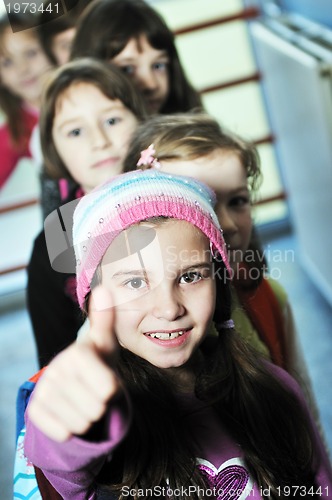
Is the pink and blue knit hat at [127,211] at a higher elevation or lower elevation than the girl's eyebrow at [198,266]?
higher

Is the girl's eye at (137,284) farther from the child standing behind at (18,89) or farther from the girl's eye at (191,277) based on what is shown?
the child standing behind at (18,89)

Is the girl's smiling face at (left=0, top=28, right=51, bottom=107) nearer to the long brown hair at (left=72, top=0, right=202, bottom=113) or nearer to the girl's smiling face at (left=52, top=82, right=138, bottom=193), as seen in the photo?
the long brown hair at (left=72, top=0, right=202, bottom=113)

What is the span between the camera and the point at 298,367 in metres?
0.85

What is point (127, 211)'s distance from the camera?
1.80 ft

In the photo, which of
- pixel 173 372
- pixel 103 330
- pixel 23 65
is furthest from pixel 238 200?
pixel 23 65

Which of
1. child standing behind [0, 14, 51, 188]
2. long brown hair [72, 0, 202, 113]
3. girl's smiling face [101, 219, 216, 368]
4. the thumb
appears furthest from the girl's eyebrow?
child standing behind [0, 14, 51, 188]

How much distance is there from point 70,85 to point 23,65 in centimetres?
68

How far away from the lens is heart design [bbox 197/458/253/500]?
62 centimetres

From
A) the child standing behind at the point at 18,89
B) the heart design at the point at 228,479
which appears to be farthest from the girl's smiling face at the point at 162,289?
the child standing behind at the point at 18,89

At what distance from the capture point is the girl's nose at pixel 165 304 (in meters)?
0.54

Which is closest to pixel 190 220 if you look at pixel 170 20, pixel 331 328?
pixel 331 328

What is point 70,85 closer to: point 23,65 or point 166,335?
point 166,335

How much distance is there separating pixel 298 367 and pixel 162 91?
52 centimetres

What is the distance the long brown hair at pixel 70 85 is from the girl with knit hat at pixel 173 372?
1.05ft
